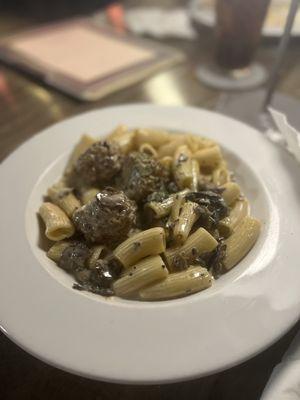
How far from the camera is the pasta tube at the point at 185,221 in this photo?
1191 millimetres

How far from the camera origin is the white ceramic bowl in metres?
0.85

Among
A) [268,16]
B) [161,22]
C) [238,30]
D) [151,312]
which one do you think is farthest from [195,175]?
[161,22]

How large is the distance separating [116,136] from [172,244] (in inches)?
21.4

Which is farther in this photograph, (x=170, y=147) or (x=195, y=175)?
(x=170, y=147)

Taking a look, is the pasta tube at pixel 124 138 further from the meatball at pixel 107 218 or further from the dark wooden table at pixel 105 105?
the dark wooden table at pixel 105 105

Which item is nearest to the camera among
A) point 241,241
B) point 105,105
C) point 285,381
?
point 285,381

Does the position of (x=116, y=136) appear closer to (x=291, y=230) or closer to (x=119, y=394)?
(x=291, y=230)

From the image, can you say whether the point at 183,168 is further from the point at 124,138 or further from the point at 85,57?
the point at 85,57

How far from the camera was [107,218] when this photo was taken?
1.15 metres

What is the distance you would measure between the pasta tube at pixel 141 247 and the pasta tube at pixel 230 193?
1.01 feet

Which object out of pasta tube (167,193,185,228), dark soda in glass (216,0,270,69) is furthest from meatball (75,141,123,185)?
dark soda in glass (216,0,270,69)

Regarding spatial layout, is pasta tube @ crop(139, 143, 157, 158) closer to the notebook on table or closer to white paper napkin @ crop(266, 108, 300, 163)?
white paper napkin @ crop(266, 108, 300, 163)

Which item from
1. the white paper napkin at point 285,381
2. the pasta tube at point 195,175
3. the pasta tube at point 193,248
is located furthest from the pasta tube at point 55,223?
the white paper napkin at point 285,381

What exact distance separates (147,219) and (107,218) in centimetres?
19
